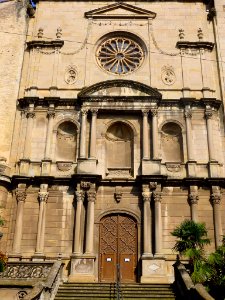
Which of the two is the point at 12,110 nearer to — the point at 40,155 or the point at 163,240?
the point at 40,155

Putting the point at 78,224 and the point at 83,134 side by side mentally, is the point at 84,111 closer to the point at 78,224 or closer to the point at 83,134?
the point at 83,134

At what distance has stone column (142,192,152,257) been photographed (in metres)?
18.9

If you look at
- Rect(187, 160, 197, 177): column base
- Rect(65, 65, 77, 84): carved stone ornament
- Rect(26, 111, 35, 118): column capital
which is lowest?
Rect(187, 160, 197, 177): column base

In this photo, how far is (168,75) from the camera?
23453 millimetres

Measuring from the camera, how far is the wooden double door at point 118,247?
19156mm

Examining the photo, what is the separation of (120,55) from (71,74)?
10.5 feet

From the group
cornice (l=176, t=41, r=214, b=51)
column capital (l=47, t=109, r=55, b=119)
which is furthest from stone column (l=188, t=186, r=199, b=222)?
cornice (l=176, t=41, r=214, b=51)

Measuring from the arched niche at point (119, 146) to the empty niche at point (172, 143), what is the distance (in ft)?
5.72

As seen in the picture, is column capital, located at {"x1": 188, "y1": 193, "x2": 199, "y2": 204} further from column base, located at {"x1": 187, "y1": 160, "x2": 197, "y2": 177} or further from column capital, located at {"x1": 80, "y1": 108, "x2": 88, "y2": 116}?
column capital, located at {"x1": 80, "y1": 108, "x2": 88, "y2": 116}

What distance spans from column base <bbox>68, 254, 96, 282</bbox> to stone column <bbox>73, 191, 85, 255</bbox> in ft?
1.24

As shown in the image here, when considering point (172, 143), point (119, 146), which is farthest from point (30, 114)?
point (172, 143)

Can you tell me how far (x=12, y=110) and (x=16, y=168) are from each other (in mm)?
3301

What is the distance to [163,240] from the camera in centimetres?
1941

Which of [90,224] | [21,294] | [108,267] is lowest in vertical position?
[21,294]
